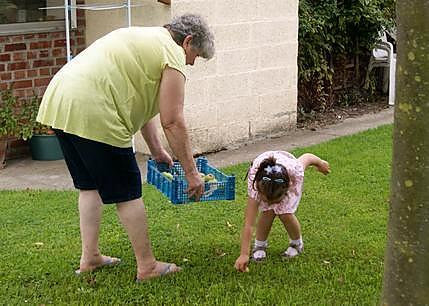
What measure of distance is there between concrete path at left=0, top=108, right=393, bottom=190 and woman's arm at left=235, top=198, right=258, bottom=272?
2.76m

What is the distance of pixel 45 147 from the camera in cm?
Answer: 790

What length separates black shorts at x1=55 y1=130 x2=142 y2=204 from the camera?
430 centimetres

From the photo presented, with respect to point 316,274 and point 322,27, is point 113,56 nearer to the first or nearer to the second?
point 316,274

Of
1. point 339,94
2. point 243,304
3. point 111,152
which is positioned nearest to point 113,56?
point 111,152

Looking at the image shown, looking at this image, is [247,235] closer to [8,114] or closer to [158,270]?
[158,270]

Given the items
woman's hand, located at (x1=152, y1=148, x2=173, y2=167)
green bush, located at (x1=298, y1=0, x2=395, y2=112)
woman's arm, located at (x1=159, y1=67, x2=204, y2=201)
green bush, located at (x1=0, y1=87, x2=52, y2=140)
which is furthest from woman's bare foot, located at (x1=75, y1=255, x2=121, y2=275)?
green bush, located at (x1=298, y1=0, x2=395, y2=112)

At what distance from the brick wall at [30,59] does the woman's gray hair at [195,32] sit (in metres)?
3.92

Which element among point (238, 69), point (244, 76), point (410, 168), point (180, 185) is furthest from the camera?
point (244, 76)

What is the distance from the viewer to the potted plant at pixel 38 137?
308 inches

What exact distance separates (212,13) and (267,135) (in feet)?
5.53

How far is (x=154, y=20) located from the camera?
768cm

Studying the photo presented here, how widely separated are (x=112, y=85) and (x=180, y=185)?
0.68 m

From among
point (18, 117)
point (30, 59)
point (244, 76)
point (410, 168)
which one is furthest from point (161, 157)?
point (244, 76)

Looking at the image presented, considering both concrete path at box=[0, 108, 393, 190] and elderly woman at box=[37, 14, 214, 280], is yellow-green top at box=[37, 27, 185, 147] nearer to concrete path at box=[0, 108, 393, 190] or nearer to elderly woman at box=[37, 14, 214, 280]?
elderly woman at box=[37, 14, 214, 280]
